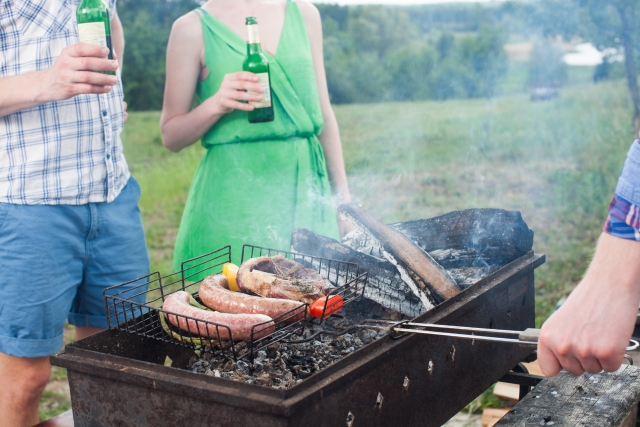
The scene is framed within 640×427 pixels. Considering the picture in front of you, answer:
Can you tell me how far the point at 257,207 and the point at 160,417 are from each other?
1639 mm

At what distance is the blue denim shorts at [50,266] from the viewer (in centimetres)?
274

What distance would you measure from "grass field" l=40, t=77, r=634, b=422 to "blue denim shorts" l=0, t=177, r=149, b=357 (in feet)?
11.7

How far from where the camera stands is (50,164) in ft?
9.17

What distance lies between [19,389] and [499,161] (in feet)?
20.4

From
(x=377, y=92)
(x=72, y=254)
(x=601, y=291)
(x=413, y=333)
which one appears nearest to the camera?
(x=601, y=291)

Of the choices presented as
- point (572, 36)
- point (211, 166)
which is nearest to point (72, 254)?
point (211, 166)

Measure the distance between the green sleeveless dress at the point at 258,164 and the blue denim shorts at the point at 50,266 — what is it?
0.49 meters

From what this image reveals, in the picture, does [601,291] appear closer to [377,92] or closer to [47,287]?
[47,287]

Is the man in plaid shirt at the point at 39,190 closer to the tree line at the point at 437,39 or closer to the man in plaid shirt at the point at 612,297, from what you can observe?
the man in plaid shirt at the point at 612,297

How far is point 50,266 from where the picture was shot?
2789 mm

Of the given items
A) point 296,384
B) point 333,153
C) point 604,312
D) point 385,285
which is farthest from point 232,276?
point 333,153

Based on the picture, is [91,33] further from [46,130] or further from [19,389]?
[19,389]

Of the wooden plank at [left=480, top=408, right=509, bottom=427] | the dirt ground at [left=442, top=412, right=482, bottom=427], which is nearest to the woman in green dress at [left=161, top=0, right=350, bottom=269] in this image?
the wooden plank at [left=480, top=408, right=509, bottom=427]

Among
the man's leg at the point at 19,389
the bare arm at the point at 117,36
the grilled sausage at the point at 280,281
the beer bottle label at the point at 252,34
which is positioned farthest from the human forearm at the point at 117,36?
the grilled sausage at the point at 280,281
